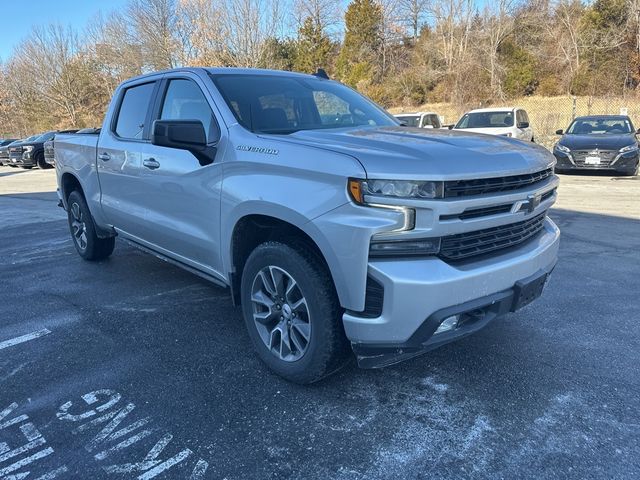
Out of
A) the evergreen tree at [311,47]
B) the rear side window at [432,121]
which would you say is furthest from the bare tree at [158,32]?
the rear side window at [432,121]

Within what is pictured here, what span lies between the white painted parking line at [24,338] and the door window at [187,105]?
1.90 m

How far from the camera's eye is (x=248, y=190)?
2.84 metres

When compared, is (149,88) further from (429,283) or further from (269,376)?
(429,283)

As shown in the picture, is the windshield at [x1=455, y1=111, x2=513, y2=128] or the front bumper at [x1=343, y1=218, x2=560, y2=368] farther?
the windshield at [x1=455, y1=111, x2=513, y2=128]

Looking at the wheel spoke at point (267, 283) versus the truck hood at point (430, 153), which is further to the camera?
the wheel spoke at point (267, 283)

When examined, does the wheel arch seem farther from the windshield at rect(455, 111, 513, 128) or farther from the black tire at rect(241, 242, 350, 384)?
the windshield at rect(455, 111, 513, 128)

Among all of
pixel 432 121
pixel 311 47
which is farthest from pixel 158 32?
pixel 432 121

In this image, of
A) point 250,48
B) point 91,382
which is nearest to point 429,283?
point 91,382

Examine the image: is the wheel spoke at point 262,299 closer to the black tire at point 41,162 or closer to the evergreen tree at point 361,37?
the black tire at point 41,162

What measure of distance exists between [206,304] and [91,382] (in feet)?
4.46

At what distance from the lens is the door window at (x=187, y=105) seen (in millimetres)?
3311

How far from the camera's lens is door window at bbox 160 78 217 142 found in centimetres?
331

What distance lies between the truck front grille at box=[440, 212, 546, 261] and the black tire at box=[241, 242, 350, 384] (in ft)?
2.06

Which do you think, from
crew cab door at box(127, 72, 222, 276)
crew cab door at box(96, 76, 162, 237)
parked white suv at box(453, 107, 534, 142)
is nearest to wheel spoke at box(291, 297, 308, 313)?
crew cab door at box(127, 72, 222, 276)
